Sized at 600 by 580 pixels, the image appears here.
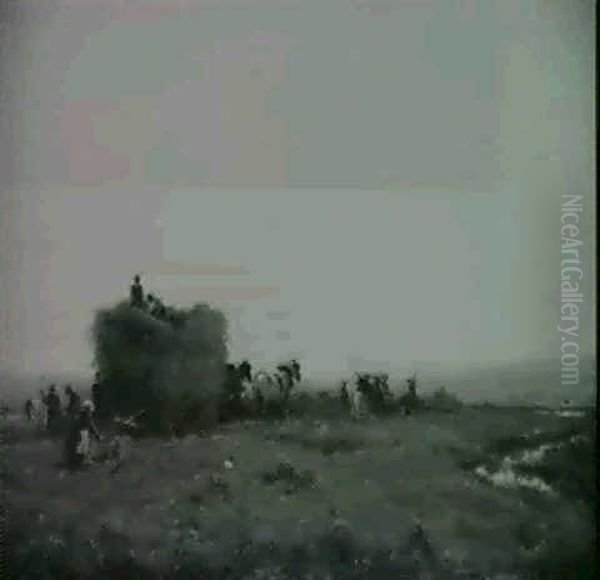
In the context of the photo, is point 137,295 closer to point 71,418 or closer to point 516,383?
point 71,418

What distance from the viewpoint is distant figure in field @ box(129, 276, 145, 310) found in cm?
269

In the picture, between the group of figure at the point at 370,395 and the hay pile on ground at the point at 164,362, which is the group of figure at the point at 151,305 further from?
the group of figure at the point at 370,395

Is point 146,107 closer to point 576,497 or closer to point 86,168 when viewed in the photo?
point 86,168

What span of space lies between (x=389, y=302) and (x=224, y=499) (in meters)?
0.74

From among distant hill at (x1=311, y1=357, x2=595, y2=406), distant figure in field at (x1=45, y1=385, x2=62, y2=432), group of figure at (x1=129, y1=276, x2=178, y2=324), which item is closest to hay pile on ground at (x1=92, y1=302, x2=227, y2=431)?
group of figure at (x1=129, y1=276, x2=178, y2=324)

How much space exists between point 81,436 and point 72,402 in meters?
0.10

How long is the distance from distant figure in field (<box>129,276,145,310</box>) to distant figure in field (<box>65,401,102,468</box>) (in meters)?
0.31

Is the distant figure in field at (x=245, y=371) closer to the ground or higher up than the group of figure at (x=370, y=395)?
higher up

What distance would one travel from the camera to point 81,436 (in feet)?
8.80

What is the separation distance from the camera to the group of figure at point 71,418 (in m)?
2.68

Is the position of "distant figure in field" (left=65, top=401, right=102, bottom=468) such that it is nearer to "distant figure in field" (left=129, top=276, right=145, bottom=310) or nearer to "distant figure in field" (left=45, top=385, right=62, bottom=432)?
"distant figure in field" (left=45, top=385, right=62, bottom=432)

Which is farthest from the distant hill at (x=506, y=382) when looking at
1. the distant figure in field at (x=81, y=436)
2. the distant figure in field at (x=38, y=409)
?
the distant figure in field at (x=38, y=409)

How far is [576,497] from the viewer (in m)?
2.66

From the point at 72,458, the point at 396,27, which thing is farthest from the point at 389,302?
the point at 72,458
